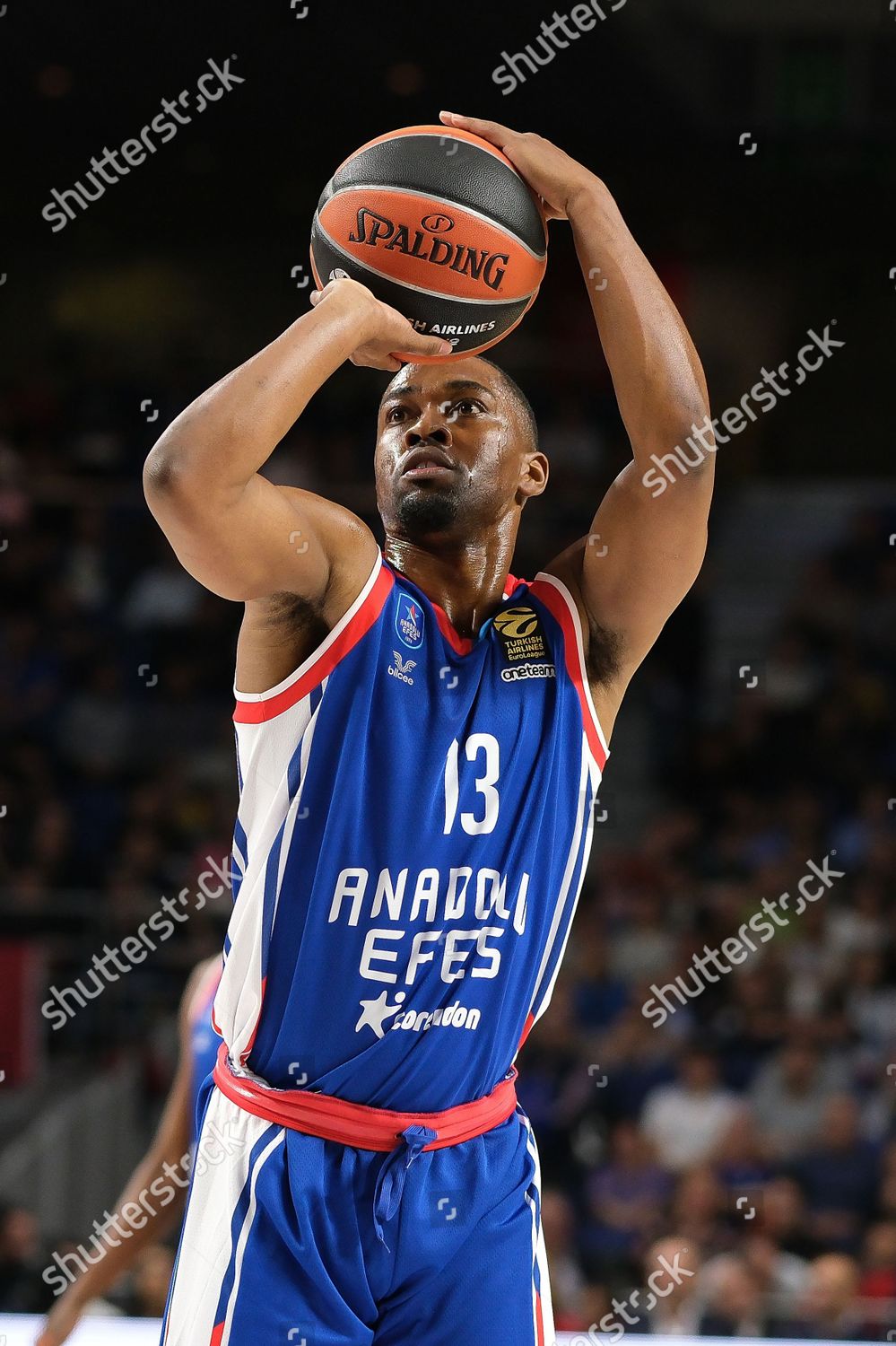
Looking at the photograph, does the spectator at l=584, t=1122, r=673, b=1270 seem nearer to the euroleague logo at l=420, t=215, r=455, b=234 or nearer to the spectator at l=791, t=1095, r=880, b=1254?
the spectator at l=791, t=1095, r=880, b=1254

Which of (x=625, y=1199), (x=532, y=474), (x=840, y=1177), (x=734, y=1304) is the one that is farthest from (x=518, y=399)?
(x=840, y=1177)

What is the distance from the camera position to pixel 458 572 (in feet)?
9.09

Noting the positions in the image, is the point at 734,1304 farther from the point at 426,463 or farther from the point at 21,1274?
the point at 426,463

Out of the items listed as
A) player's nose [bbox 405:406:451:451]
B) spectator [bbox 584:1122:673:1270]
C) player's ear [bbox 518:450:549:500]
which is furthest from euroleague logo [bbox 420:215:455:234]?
spectator [bbox 584:1122:673:1270]

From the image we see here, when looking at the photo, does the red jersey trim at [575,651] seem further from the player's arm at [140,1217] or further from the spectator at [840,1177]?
the spectator at [840,1177]

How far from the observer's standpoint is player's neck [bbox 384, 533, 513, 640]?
2.76 m

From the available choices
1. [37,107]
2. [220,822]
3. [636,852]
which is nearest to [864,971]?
[636,852]

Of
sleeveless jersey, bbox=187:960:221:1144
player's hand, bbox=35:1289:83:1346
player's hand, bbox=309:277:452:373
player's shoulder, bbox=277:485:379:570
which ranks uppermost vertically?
player's hand, bbox=309:277:452:373

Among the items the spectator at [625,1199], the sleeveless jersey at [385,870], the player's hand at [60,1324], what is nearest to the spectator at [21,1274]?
the spectator at [625,1199]

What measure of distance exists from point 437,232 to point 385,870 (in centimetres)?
115

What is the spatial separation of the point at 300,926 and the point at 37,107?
11394 mm

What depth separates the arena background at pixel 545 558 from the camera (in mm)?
7219

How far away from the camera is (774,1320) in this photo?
6078mm

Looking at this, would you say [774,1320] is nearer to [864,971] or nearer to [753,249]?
[864,971]
